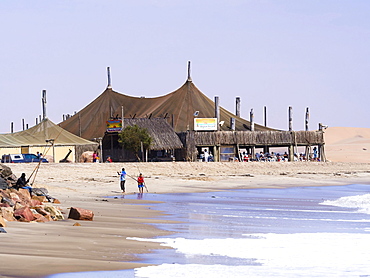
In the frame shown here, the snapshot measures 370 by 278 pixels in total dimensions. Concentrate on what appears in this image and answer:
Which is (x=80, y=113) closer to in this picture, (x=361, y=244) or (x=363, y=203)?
(x=363, y=203)

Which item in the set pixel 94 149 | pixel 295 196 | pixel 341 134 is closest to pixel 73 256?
pixel 295 196

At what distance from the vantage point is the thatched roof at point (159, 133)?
160 ft

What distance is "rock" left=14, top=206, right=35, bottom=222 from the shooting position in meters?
13.0

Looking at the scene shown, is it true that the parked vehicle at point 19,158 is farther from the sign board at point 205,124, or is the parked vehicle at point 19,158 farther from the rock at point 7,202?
the rock at point 7,202

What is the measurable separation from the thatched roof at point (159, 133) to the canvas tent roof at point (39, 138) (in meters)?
3.97

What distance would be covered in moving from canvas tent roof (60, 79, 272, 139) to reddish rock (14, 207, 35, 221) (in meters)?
41.0

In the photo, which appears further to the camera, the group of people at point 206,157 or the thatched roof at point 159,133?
the group of people at point 206,157

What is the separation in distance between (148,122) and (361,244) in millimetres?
38015

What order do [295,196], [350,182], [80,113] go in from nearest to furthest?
1. [295,196]
2. [350,182]
3. [80,113]

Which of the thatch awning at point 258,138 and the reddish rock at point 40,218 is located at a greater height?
the thatch awning at point 258,138

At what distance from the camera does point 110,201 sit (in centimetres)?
2192

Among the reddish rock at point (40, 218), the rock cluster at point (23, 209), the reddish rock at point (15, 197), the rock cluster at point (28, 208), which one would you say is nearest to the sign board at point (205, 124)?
the rock cluster at point (28, 208)

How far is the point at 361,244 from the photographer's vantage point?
12445mm

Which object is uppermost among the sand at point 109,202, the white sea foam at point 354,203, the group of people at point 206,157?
the group of people at point 206,157
